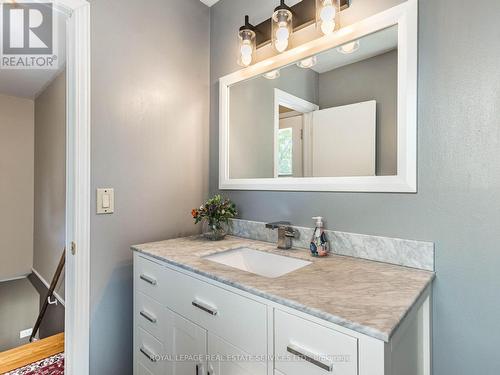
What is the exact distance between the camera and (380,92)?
1089mm

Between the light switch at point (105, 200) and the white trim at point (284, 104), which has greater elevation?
the white trim at point (284, 104)

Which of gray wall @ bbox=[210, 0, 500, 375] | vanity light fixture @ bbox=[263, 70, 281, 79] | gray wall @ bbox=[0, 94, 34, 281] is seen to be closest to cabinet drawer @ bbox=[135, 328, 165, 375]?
gray wall @ bbox=[210, 0, 500, 375]

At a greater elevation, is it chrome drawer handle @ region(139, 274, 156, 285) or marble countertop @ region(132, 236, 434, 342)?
marble countertop @ region(132, 236, 434, 342)

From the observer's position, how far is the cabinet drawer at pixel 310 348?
2.05 ft

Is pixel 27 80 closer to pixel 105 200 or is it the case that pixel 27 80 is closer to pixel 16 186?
pixel 16 186

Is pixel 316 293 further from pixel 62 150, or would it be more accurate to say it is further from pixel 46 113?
pixel 46 113

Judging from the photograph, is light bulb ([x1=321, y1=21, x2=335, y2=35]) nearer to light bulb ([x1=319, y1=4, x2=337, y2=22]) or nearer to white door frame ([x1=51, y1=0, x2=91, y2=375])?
light bulb ([x1=319, y1=4, x2=337, y2=22])

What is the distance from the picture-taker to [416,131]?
0.99 metres

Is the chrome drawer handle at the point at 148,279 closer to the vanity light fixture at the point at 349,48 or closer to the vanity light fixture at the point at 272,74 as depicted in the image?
the vanity light fixture at the point at 272,74

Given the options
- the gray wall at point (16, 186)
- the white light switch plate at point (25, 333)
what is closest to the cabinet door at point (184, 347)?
the white light switch plate at point (25, 333)

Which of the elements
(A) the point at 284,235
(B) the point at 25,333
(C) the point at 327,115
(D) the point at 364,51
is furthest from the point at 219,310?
(B) the point at 25,333

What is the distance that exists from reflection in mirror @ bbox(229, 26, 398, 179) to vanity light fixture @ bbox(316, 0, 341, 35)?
10 cm

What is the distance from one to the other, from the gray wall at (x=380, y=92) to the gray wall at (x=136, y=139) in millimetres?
969

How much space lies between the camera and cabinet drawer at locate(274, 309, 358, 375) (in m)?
0.62
